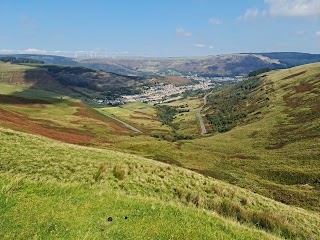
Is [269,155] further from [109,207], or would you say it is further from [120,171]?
[109,207]

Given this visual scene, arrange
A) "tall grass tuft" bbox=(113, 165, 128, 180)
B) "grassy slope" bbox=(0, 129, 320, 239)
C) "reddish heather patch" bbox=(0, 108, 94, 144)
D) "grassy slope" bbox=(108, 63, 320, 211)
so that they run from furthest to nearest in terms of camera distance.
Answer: "reddish heather patch" bbox=(0, 108, 94, 144), "grassy slope" bbox=(108, 63, 320, 211), "tall grass tuft" bbox=(113, 165, 128, 180), "grassy slope" bbox=(0, 129, 320, 239)

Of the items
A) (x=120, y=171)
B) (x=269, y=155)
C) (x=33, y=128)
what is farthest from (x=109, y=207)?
(x=269, y=155)

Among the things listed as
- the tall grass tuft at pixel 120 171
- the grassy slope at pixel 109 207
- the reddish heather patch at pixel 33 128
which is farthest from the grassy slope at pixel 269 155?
the tall grass tuft at pixel 120 171

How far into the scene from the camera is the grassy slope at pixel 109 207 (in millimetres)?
13820

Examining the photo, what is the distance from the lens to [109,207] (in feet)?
53.9

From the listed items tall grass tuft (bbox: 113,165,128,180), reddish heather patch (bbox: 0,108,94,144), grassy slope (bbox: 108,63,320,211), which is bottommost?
grassy slope (bbox: 108,63,320,211)

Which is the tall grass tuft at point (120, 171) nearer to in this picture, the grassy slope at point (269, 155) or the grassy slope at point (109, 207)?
the grassy slope at point (109, 207)

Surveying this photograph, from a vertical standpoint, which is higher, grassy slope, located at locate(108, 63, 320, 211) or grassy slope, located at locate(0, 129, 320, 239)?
grassy slope, located at locate(0, 129, 320, 239)

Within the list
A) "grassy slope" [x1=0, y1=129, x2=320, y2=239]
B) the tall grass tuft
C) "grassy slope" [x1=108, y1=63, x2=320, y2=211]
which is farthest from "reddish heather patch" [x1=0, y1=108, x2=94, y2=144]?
the tall grass tuft

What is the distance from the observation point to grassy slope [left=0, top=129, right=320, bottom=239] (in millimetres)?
13820

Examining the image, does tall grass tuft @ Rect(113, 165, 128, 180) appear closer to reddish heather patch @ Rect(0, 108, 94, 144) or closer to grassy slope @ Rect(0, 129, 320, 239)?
grassy slope @ Rect(0, 129, 320, 239)

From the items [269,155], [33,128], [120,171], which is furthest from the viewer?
[269,155]

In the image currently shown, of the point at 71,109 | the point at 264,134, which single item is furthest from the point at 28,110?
the point at 264,134

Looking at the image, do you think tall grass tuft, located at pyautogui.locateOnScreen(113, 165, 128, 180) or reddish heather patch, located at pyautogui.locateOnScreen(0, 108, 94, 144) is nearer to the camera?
tall grass tuft, located at pyautogui.locateOnScreen(113, 165, 128, 180)
